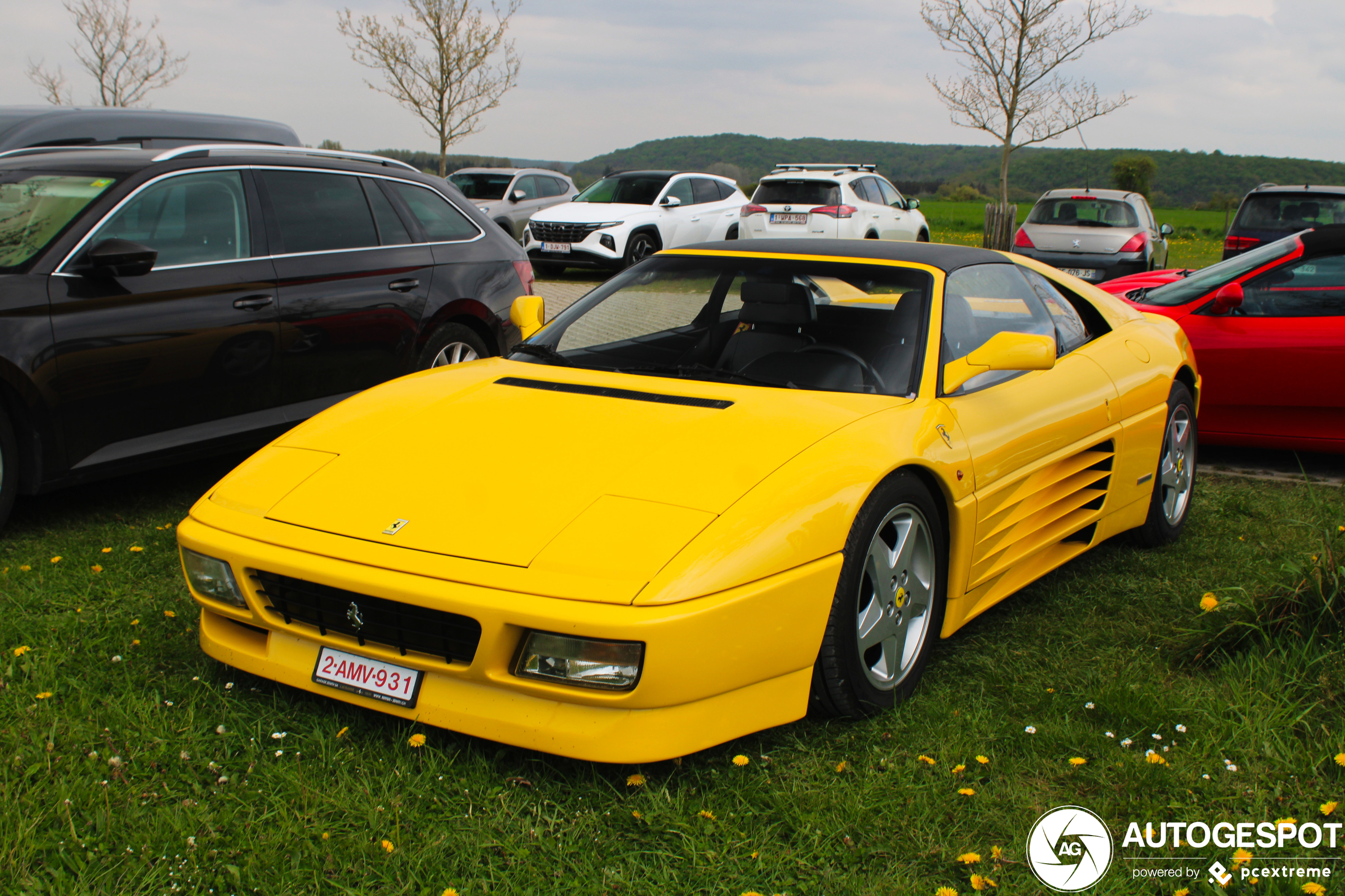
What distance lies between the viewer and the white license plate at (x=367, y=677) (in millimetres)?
2584

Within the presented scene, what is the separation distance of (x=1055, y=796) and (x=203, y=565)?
2.25m

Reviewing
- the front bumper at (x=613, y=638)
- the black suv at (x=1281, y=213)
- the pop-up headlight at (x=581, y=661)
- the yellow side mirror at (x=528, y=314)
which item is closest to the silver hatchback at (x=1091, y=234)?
the black suv at (x=1281, y=213)

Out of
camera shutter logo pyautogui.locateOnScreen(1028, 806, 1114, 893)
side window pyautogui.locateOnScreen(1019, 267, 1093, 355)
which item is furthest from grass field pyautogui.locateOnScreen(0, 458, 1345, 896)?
side window pyautogui.locateOnScreen(1019, 267, 1093, 355)

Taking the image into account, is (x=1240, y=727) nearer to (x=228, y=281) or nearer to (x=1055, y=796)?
(x=1055, y=796)

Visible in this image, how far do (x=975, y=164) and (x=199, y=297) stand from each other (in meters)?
98.1

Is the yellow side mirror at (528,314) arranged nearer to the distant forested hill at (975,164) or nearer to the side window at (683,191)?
the side window at (683,191)

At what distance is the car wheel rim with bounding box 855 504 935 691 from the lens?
2.92m

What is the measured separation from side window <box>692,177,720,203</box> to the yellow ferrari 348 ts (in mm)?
13320

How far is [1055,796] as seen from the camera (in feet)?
8.66

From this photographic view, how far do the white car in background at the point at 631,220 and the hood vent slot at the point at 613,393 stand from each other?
37.7ft

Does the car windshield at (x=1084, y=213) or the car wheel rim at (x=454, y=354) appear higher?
the car windshield at (x=1084, y=213)

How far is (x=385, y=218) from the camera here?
18.8ft

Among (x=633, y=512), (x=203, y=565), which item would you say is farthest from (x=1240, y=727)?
(x=203, y=565)

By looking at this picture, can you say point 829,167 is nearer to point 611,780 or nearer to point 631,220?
point 631,220
